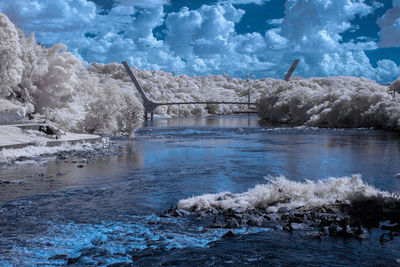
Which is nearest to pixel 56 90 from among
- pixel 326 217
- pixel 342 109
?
pixel 326 217

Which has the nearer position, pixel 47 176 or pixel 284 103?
pixel 47 176

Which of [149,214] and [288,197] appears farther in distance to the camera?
[288,197]

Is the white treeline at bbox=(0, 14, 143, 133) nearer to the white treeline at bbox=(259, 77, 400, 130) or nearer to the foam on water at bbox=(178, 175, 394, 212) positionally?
the foam on water at bbox=(178, 175, 394, 212)

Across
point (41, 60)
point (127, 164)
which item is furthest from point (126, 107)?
point (127, 164)

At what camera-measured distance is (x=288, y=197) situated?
1469cm

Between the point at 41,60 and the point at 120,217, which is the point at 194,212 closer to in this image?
the point at 120,217

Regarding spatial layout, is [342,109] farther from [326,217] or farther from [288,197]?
[326,217]

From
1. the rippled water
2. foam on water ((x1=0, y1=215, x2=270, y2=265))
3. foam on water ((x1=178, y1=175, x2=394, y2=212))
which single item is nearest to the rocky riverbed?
foam on water ((x1=178, y1=175, x2=394, y2=212))

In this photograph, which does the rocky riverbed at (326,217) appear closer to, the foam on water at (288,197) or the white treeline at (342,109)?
the foam on water at (288,197)

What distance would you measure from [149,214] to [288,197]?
4.48 metres

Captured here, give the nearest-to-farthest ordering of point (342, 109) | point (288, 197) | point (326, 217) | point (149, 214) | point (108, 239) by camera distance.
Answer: point (108, 239), point (326, 217), point (149, 214), point (288, 197), point (342, 109)

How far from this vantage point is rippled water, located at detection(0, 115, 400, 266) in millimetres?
10133

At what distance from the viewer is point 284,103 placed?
84125 mm

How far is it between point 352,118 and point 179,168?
142 feet
